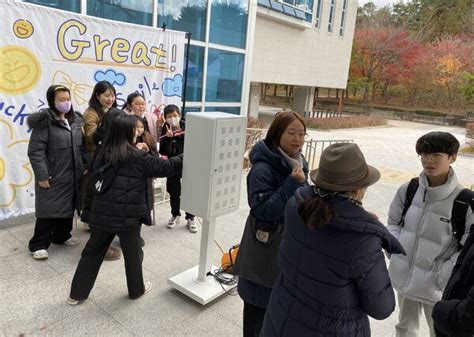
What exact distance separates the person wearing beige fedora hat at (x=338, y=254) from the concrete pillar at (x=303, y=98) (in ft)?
65.8

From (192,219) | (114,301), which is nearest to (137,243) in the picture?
(114,301)

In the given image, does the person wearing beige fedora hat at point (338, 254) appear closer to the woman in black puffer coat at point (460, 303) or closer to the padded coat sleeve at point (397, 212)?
the woman in black puffer coat at point (460, 303)

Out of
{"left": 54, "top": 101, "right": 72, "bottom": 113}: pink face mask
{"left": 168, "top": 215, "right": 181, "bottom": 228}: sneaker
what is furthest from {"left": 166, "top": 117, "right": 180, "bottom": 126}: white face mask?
{"left": 168, "top": 215, "right": 181, "bottom": 228}: sneaker

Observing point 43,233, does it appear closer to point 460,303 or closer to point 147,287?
point 147,287

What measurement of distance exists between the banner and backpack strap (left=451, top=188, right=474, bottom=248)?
3727mm

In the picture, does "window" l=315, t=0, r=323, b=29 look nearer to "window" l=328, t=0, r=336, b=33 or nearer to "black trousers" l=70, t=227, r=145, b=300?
"window" l=328, t=0, r=336, b=33

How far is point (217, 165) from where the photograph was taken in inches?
107

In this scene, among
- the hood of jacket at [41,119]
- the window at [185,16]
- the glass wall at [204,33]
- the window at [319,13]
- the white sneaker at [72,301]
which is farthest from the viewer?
the window at [319,13]

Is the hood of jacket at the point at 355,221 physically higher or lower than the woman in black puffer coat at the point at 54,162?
higher

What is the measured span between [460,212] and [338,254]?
0.97m

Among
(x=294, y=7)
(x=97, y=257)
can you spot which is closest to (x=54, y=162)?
(x=97, y=257)

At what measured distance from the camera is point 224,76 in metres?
6.94

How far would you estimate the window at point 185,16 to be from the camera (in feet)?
18.0

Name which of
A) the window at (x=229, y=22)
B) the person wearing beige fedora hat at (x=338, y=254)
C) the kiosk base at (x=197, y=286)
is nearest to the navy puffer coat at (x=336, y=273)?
the person wearing beige fedora hat at (x=338, y=254)
